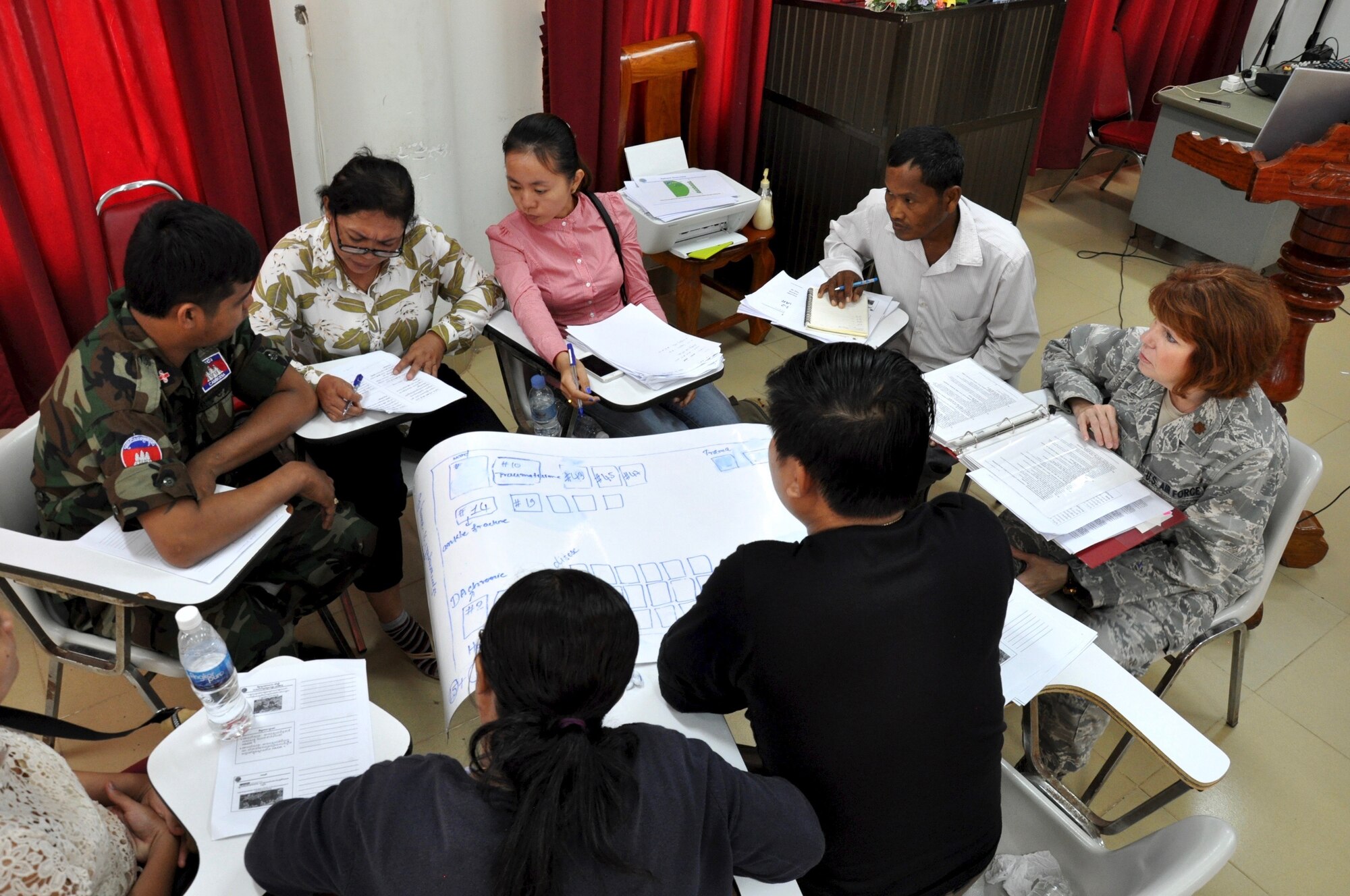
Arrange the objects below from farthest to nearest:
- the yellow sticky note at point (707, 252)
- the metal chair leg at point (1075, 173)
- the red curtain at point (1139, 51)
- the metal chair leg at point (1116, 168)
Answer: the metal chair leg at point (1116, 168) → the metal chair leg at point (1075, 173) → the red curtain at point (1139, 51) → the yellow sticky note at point (707, 252)

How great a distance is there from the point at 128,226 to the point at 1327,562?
3611 millimetres

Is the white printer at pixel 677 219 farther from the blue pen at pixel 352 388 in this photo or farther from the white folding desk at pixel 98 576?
the white folding desk at pixel 98 576

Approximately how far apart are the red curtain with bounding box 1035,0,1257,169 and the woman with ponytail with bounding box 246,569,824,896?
15.5ft

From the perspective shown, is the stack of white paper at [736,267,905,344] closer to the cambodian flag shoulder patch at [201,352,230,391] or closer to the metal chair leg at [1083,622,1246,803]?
the metal chair leg at [1083,622,1246,803]

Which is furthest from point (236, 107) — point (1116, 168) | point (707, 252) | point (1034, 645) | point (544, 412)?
point (1116, 168)

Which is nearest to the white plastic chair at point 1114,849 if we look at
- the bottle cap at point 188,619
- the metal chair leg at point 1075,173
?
the bottle cap at point 188,619

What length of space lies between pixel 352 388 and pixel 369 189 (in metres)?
0.44

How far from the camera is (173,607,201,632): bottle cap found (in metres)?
1.28

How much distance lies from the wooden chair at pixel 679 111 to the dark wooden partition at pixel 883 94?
36cm

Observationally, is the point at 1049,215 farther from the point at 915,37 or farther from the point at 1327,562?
the point at 1327,562

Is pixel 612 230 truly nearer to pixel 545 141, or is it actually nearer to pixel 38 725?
pixel 545 141

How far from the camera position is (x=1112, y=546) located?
173 centimetres

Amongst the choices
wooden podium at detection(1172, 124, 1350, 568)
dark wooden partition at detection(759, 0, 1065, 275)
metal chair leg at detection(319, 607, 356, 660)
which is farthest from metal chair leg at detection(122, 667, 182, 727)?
dark wooden partition at detection(759, 0, 1065, 275)

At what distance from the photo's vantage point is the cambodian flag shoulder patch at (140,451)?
1.51 meters
